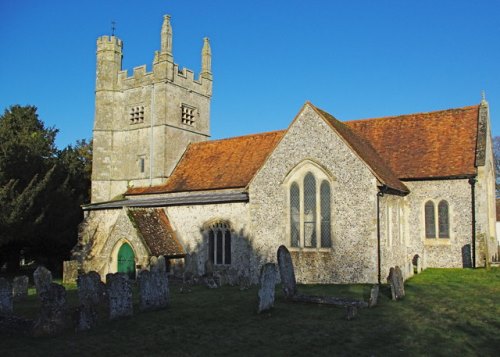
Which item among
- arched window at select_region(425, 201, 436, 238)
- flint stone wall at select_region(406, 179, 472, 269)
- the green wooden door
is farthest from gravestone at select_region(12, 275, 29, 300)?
arched window at select_region(425, 201, 436, 238)

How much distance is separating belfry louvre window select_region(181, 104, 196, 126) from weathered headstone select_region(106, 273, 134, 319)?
62.0 ft

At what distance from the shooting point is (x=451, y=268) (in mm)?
20828

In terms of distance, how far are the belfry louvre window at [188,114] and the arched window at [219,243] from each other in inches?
391

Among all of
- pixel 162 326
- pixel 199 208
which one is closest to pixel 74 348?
pixel 162 326

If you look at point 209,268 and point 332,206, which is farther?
point 209,268

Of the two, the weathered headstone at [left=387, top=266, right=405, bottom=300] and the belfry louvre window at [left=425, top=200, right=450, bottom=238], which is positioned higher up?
the belfry louvre window at [left=425, top=200, right=450, bottom=238]

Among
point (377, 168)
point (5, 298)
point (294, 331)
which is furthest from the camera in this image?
point (377, 168)

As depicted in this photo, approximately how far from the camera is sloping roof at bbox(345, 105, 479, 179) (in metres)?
21.5

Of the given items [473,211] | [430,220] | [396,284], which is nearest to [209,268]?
[430,220]

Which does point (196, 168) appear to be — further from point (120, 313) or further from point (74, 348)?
point (74, 348)

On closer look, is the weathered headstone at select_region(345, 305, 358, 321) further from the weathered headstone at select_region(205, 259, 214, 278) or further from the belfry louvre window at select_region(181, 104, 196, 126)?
the belfry louvre window at select_region(181, 104, 196, 126)

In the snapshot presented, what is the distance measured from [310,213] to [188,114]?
14.4 metres

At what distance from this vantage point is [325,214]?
61.3 ft

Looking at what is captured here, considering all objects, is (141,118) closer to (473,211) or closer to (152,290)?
(152,290)
